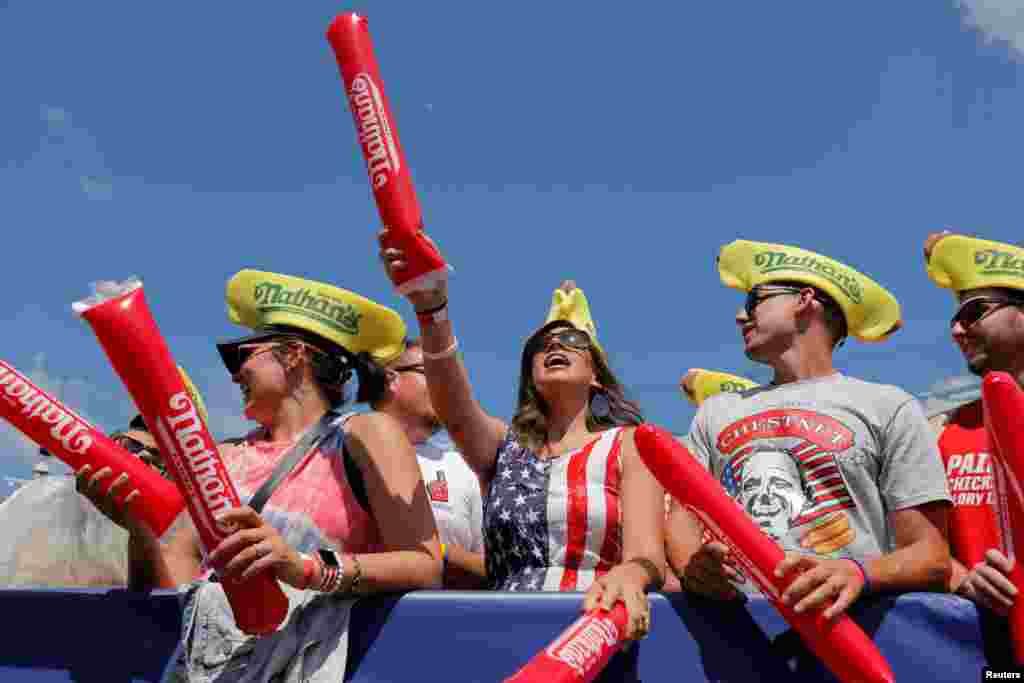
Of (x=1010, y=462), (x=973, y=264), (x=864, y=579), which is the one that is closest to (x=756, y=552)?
(x=864, y=579)

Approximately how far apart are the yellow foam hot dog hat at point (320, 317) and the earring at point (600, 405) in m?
0.87

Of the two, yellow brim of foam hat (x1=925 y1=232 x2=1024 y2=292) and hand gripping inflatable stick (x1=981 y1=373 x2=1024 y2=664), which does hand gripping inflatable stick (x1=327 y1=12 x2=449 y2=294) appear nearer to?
hand gripping inflatable stick (x1=981 y1=373 x2=1024 y2=664)

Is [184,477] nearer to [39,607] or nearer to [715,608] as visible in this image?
[39,607]

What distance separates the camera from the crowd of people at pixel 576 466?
8.73 feet

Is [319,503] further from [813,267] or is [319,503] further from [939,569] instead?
[813,267]

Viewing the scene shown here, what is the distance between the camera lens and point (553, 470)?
3.42 m

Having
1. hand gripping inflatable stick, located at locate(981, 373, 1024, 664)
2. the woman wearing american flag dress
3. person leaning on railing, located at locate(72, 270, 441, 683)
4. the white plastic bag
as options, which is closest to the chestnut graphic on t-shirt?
the woman wearing american flag dress

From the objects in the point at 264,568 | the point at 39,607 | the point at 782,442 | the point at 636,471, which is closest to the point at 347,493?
the point at 264,568

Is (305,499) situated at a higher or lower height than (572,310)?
lower

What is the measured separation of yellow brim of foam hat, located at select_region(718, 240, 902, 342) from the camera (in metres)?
3.61

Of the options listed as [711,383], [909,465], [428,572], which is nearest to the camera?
[428,572]

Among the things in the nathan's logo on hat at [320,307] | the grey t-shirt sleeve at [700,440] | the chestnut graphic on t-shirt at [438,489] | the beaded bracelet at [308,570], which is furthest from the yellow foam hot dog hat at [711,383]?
the beaded bracelet at [308,570]

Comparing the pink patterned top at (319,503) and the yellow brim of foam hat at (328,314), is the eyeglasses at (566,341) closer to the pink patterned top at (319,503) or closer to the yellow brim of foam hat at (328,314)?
the yellow brim of foam hat at (328,314)

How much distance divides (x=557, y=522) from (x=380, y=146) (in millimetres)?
1343
